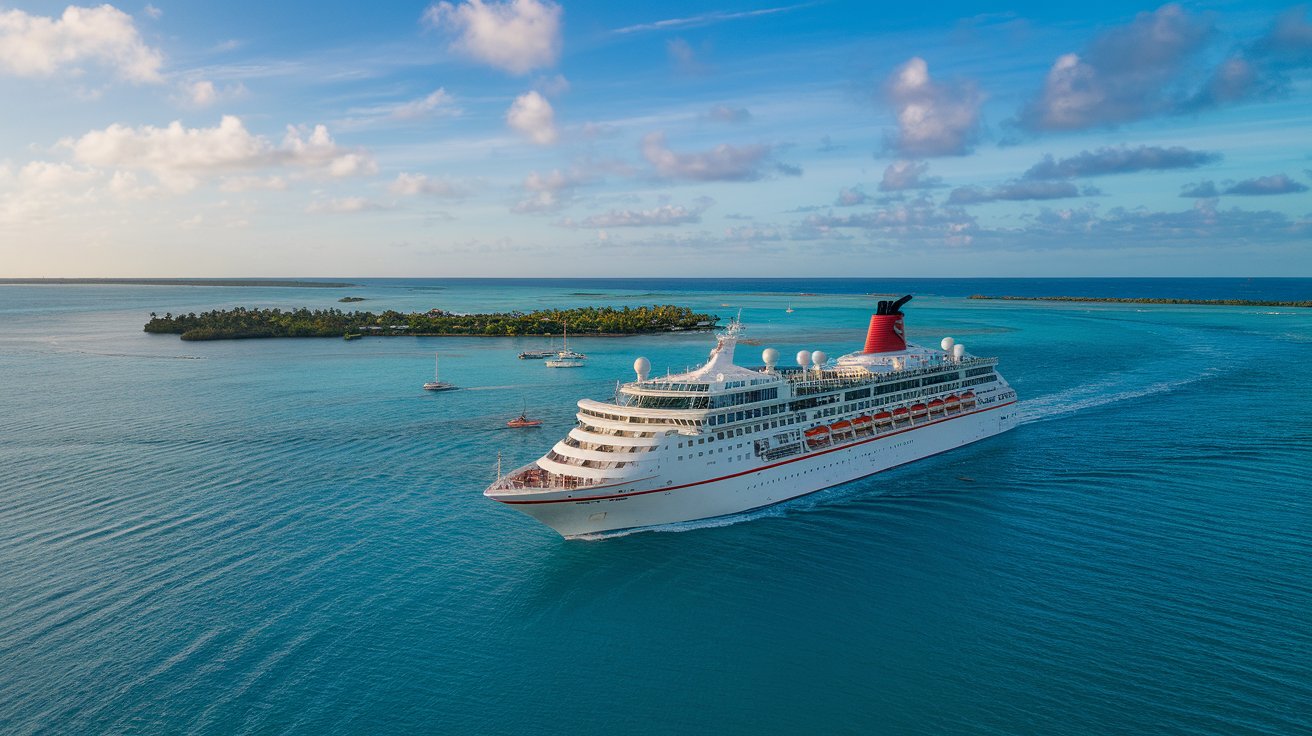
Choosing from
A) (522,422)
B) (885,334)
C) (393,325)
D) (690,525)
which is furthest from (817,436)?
(393,325)

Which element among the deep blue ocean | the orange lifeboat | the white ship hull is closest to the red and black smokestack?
the white ship hull

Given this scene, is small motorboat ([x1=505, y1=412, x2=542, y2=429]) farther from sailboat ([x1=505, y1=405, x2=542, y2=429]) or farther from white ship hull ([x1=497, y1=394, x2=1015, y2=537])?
white ship hull ([x1=497, y1=394, x2=1015, y2=537])

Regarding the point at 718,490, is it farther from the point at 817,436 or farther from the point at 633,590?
the point at 633,590

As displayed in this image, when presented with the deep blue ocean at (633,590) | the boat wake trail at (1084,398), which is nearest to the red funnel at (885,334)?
the deep blue ocean at (633,590)

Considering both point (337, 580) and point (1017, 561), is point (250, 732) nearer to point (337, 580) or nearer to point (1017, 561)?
point (337, 580)

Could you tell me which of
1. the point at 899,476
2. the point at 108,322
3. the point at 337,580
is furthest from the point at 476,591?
the point at 108,322

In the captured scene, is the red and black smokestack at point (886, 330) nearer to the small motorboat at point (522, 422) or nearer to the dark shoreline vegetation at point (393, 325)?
the small motorboat at point (522, 422)
